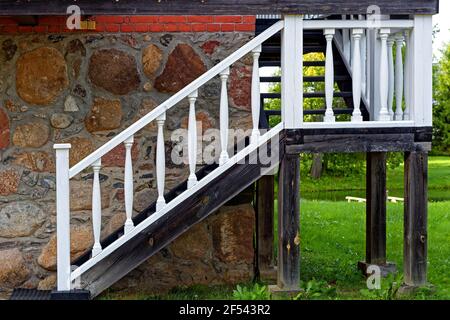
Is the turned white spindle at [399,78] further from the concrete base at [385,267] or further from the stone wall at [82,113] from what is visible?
the concrete base at [385,267]

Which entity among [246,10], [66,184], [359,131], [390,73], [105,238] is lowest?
[105,238]

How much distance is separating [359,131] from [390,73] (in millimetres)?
785

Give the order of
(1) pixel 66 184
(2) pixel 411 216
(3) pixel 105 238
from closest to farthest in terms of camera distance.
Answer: (1) pixel 66 184 < (2) pixel 411 216 < (3) pixel 105 238

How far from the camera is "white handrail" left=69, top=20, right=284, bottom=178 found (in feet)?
20.1

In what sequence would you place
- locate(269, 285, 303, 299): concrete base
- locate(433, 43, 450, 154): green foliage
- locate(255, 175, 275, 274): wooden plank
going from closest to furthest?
locate(269, 285, 303, 299): concrete base → locate(255, 175, 275, 274): wooden plank → locate(433, 43, 450, 154): green foliage

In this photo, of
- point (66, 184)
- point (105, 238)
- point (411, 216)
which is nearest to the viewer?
point (66, 184)

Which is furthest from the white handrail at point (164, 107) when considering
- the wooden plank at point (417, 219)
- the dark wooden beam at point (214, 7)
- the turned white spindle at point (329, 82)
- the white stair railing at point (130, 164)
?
the wooden plank at point (417, 219)

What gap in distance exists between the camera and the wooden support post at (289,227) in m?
6.55

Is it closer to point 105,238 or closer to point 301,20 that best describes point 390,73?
point 301,20

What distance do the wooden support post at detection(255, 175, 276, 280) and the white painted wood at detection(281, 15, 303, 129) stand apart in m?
2.00

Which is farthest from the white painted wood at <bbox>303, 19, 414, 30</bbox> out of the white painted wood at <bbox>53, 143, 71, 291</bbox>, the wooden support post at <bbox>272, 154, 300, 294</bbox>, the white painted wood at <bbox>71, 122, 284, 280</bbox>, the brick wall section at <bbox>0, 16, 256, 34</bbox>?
the white painted wood at <bbox>53, 143, 71, 291</bbox>

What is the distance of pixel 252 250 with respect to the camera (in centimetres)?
776

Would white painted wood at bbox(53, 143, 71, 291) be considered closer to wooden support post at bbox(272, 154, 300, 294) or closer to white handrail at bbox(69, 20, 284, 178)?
white handrail at bbox(69, 20, 284, 178)

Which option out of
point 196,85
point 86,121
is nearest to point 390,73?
point 196,85
